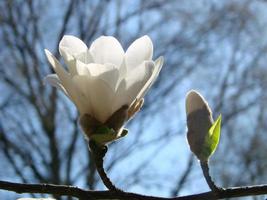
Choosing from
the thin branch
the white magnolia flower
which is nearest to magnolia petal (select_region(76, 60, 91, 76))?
the white magnolia flower

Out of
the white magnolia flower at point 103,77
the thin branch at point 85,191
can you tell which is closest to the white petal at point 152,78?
the white magnolia flower at point 103,77

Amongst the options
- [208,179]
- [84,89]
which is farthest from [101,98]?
[208,179]

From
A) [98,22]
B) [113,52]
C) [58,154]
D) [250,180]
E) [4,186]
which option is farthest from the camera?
[250,180]

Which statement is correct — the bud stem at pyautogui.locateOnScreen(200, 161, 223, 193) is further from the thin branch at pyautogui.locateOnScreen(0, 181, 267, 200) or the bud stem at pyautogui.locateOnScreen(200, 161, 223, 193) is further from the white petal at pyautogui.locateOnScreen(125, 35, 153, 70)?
the white petal at pyautogui.locateOnScreen(125, 35, 153, 70)

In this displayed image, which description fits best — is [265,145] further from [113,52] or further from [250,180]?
[113,52]

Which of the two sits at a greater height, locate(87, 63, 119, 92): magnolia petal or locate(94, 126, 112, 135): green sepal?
locate(87, 63, 119, 92): magnolia petal

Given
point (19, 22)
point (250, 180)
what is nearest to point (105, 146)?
point (19, 22)

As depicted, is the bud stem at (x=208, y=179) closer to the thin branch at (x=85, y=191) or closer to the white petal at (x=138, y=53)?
the thin branch at (x=85, y=191)
